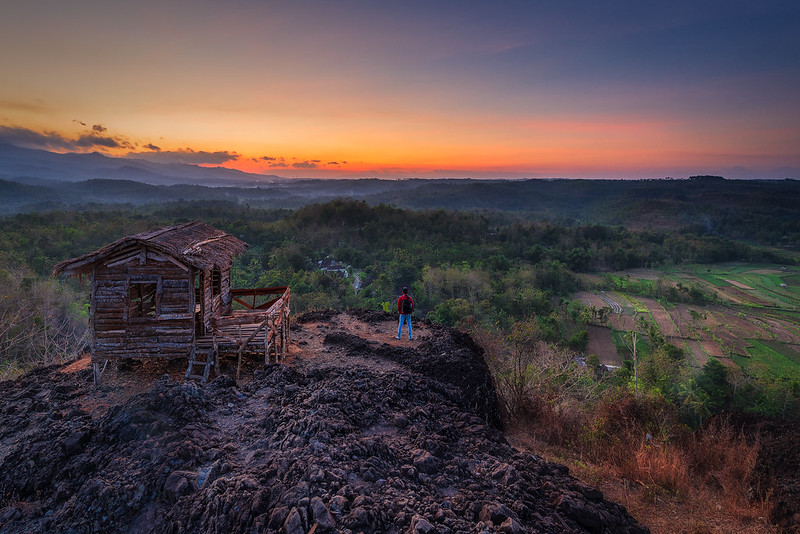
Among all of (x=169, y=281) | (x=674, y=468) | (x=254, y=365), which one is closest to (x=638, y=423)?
(x=674, y=468)

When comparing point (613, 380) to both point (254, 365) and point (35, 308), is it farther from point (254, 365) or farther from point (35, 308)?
point (35, 308)

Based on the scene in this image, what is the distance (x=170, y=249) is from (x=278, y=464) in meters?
5.84

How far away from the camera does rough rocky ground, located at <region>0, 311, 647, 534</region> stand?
3.99 metres

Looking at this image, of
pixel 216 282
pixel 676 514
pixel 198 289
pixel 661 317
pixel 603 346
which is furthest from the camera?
pixel 661 317

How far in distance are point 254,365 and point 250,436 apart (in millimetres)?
4257

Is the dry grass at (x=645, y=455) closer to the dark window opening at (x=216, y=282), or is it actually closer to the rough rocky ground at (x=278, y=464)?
the rough rocky ground at (x=278, y=464)

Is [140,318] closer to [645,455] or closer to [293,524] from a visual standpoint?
[293,524]

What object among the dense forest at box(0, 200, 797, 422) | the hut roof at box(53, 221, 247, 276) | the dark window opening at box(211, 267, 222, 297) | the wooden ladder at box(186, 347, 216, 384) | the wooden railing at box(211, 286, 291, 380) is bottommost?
the dense forest at box(0, 200, 797, 422)

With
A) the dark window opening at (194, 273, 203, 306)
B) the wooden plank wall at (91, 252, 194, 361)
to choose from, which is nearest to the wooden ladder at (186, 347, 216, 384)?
the wooden plank wall at (91, 252, 194, 361)

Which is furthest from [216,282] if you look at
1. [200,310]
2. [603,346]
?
[603,346]

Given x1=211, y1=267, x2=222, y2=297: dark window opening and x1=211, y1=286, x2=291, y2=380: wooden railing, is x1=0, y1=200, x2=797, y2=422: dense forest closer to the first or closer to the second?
x1=211, y1=286, x2=291, y2=380: wooden railing

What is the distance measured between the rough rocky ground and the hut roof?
2707 millimetres

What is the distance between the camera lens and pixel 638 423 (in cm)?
924

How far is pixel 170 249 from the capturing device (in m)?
8.20
